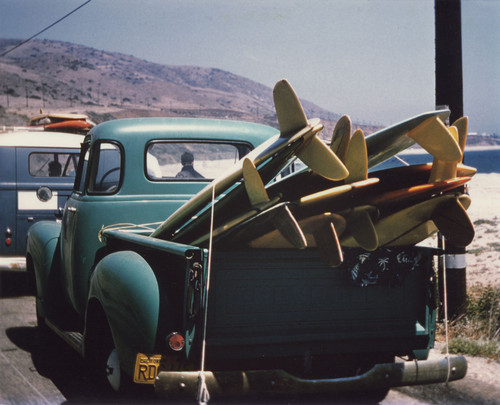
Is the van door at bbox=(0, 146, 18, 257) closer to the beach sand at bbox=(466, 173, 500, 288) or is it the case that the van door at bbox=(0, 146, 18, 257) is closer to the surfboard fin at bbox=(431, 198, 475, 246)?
the beach sand at bbox=(466, 173, 500, 288)

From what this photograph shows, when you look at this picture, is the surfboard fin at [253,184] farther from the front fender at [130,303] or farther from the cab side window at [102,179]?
the cab side window at [102,179]

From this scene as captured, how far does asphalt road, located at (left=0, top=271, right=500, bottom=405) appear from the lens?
4.82 metres

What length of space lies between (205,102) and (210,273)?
180437 millimetres

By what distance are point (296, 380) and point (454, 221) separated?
1.24m

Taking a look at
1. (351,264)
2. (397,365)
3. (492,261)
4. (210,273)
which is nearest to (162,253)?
(210,273)

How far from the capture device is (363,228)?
3604 mm

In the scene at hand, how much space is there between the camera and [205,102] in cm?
18150

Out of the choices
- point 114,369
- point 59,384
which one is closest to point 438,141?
point 114,369

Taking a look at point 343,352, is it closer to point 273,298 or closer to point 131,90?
point 273,298

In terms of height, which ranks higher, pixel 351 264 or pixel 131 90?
pixel 131 90

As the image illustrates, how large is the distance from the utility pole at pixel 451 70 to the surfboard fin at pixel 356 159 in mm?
3194

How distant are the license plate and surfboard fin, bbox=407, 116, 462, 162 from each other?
72.8 inches

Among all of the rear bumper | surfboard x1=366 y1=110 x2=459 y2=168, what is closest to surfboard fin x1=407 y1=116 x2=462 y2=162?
surfboard x1=366 y1=110 x2=459 y2=168

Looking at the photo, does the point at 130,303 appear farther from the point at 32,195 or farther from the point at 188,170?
the point at 32,195
